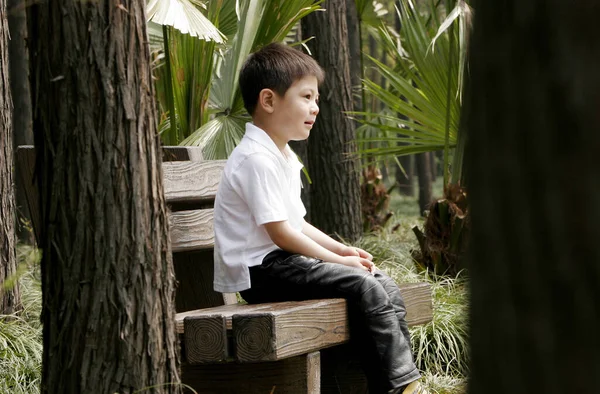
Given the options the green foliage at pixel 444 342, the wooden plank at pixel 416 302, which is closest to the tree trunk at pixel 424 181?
the green foliage at pixel 444 342

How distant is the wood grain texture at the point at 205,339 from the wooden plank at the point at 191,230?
59cm

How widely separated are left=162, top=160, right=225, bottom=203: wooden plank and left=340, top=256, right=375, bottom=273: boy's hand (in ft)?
2.15

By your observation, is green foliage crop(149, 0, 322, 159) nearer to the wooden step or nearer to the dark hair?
the dark hair

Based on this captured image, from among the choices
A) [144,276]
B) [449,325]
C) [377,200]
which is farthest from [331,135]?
[144,276]

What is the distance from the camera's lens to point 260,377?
113 inches

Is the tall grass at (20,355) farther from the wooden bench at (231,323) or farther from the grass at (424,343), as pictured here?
the wooden bench at (231,323)

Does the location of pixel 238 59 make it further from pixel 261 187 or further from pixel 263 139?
pixel 261 187

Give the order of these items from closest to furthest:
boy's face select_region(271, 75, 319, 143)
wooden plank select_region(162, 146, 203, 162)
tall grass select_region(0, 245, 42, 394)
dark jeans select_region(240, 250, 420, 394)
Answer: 1. dark jeans select_region(240, 250, 420, 394)
2. boy's face select_region(271, 75, 319, 143)
3. tall grass select_region(0, 245, 42, 394)
4. wooden plank select_region(162, 146, 203, 162)

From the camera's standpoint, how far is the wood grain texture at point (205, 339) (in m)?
2.61

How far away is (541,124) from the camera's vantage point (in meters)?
0.98

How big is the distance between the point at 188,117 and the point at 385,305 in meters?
2.63

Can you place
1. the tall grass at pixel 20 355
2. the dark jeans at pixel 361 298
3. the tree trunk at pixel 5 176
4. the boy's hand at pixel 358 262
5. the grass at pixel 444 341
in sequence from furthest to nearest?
the tree trunk at pixel 5 176 → the grass at pixel 444 341 → the tall grass at pixel 20 355 → the boy's hand at pixel 358 262 → the dark jeans at pixel 361 298

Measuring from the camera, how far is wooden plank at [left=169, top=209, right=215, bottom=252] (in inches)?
126

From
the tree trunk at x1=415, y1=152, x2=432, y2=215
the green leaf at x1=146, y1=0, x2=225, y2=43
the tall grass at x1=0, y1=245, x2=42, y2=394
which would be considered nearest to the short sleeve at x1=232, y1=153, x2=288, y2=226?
the tall grass at x1=0, y1=245, x2=42, y2=394
